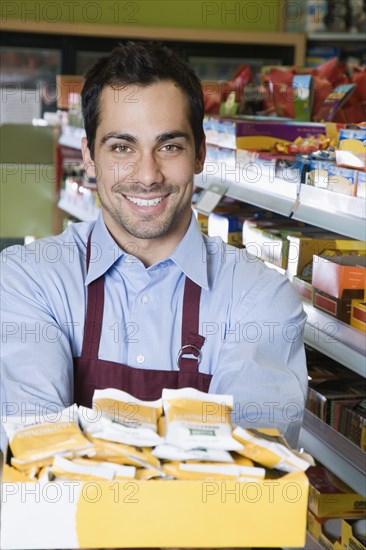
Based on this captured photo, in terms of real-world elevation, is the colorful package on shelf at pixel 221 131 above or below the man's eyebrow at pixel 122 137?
below

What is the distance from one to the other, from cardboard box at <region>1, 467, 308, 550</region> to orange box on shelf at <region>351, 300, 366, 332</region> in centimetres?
133

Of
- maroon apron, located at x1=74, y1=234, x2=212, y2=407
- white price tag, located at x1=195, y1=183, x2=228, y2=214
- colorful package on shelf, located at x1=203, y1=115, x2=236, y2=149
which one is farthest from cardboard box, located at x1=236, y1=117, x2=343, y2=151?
maroon apron, located at x1=74, y1=234, x2=212, y2=407

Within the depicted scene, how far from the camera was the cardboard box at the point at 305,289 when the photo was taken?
8.11 feet

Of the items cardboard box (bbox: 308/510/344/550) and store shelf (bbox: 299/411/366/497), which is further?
cardboard box (bbox: 308/510/344/550)

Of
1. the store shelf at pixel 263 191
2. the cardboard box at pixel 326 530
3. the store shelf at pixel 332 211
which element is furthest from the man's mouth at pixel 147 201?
the cardboard box at pixel 326 530

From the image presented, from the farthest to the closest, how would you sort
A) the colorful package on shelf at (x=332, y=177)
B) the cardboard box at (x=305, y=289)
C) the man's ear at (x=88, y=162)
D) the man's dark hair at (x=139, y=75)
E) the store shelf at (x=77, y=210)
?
1. the store shelf at (x=77, y=210)
2. the cardboard box at (x=305, y=289)
3. the colorful package on shelf at (x=332, y=177)
4. the man's ear at (x=88, y=162)
5. the man's dark hair at (x=139, y=75)

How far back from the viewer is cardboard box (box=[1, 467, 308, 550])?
93 cm

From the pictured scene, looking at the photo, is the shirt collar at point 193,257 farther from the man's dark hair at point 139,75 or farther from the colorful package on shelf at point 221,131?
the colorful package on shelf at point 221,131

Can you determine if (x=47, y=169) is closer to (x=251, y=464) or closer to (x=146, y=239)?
(x=146, y=239)

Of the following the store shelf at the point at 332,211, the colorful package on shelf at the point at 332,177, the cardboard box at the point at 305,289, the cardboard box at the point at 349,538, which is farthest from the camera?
the cardboard box at the point at 305,289

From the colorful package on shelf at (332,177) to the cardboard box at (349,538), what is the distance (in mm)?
896

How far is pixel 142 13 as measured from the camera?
6832 mm

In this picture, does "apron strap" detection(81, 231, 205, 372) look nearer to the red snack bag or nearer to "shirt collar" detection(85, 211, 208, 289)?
"shirt collar" detection(85, 211, 208, 289)

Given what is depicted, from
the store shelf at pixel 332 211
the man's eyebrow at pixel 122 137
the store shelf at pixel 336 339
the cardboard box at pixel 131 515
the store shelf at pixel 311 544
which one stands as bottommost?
the store shelf at pixel 311 544
